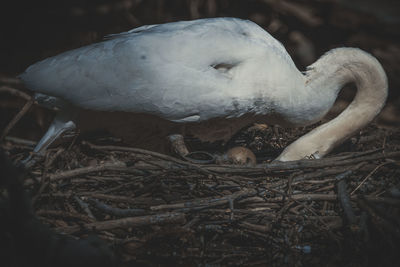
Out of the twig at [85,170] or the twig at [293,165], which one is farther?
the twig at [293,165]

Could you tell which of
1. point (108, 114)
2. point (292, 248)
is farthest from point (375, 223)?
point (108, 114)

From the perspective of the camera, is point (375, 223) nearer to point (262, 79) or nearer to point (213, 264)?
point (213, 264)

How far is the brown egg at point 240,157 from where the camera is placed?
2295 mm

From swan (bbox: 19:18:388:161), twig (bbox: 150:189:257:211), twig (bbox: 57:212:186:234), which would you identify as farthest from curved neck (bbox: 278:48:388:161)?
twig (bbox: 57:212:186:234)

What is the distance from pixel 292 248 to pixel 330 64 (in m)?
1.16

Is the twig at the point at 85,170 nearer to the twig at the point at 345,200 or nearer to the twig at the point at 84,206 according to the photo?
the twig at the point at 84,206

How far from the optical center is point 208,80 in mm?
2076

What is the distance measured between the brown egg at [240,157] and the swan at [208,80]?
0.19 metres

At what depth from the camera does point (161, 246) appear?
1.69 m

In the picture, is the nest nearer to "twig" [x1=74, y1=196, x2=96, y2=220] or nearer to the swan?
"twig" [x1=74, y1=196, x2=96, y2=220]

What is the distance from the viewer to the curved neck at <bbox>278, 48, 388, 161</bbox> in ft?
7.76

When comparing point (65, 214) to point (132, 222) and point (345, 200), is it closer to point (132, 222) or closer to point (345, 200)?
point (132, 222)

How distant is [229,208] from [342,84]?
111cm

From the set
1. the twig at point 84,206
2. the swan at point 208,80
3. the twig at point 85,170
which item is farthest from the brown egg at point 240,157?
the twig at point 84,206
